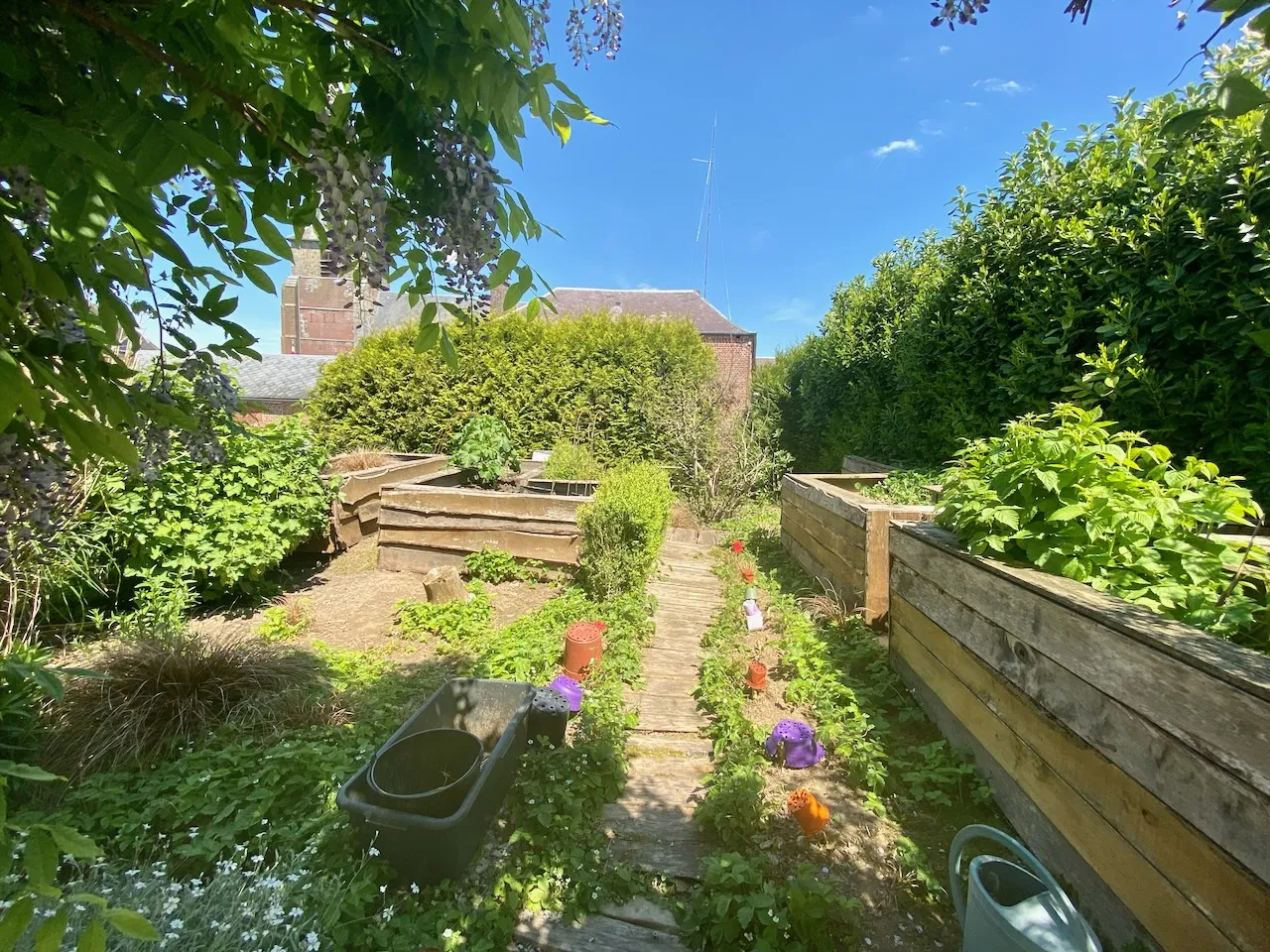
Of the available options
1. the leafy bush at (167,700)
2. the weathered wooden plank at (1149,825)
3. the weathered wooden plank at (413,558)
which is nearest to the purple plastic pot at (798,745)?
the weathered wooden plank at (1149,825)

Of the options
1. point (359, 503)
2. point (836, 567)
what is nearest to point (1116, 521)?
point (836, 567)

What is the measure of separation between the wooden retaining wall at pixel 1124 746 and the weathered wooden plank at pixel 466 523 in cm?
383

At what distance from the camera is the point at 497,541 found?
5.93 meters

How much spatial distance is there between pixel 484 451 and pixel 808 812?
22.6 ft

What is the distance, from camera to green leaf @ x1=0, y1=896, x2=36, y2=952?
2.08 ft

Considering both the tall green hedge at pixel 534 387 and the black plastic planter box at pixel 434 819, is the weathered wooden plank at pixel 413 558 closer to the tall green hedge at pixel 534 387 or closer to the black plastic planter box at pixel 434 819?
the black plastic planter box at pixel 434 819

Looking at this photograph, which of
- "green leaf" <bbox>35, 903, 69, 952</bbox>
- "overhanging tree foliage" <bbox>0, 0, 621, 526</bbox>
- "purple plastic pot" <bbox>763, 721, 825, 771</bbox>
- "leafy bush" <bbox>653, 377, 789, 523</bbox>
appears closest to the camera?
"green leaf" <bbox>35, 903, 69, 952</bbox>

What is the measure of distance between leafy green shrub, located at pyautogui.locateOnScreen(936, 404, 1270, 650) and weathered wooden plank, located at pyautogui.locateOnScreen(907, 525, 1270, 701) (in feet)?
0.43

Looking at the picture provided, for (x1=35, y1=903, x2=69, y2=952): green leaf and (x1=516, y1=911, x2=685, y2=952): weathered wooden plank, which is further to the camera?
(x1=516, y1=911, x2=685, y2=952): weathered wooden plank

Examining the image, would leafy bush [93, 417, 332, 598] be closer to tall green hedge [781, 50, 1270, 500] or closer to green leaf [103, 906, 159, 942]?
green leaf [103, 906, 159, 942]

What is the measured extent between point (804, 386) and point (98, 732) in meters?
10.4

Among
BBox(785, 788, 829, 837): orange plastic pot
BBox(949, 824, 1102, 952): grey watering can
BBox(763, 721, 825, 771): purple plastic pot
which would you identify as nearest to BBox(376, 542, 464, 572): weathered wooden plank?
BBox(763, 721, 825, 771): purple plastic pot

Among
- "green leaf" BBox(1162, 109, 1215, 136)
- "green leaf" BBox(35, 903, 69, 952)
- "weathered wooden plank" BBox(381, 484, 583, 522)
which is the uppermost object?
"green leaf" BBox(1162, 109, 1215, 136)

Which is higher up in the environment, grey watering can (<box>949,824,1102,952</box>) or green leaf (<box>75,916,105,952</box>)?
green leaf (<box>75,916,105,952</box>)
